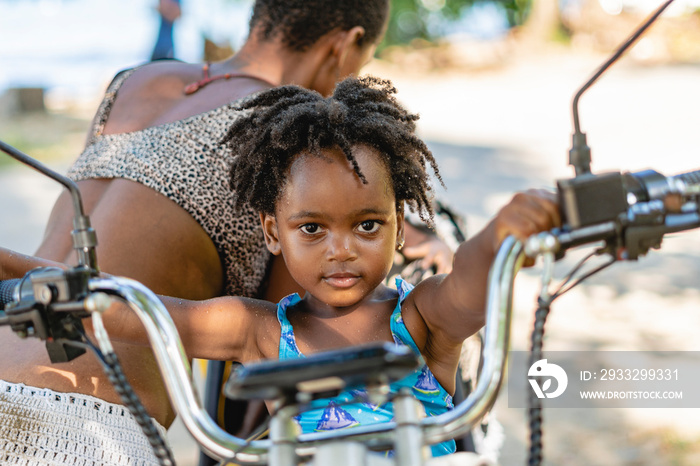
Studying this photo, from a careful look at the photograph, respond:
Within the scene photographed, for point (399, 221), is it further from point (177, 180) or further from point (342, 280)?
point (177, 180)

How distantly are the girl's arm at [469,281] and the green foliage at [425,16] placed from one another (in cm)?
1594

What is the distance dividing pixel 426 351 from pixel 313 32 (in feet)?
4.64

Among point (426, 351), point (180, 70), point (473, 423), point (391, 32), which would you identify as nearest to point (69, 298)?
point (473, 423)

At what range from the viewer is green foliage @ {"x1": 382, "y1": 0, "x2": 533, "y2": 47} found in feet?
57.0

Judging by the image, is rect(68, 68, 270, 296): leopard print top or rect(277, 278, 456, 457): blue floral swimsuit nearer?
rect(277, 278, 456, 457): blue floral swimsuit

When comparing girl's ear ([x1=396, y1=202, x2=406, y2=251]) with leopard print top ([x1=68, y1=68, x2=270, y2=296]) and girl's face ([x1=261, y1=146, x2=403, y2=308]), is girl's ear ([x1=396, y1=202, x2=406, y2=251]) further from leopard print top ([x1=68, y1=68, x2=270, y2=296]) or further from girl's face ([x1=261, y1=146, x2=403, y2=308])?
leopard print top ([x1=68, y1=68, x2=270, y2=296])

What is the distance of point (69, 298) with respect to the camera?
4.50 feet

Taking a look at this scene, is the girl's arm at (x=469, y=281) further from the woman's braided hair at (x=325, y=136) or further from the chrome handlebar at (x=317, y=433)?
the woman's braided hair at (x=325, y=136)

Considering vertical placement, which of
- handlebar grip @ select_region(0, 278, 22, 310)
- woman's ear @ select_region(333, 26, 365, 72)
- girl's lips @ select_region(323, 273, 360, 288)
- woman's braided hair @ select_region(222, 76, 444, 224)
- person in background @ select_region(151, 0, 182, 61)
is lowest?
handlebar grip @ select_region(0, 278, 22, 310)

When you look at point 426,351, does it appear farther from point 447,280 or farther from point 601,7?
point 601,7

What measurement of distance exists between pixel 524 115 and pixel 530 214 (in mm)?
10380

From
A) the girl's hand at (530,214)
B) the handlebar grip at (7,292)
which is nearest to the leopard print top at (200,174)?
the handlebar grip at (7,292)

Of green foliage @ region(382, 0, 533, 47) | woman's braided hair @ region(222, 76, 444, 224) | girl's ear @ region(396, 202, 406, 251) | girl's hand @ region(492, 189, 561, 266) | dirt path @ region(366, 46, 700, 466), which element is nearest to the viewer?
girl's hand @ region(492, 189, 561, 266)

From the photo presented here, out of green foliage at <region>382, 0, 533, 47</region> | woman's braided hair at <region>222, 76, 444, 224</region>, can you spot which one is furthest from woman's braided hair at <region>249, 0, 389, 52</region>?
green foliage at <region>382, 0, 533, 47</region>
